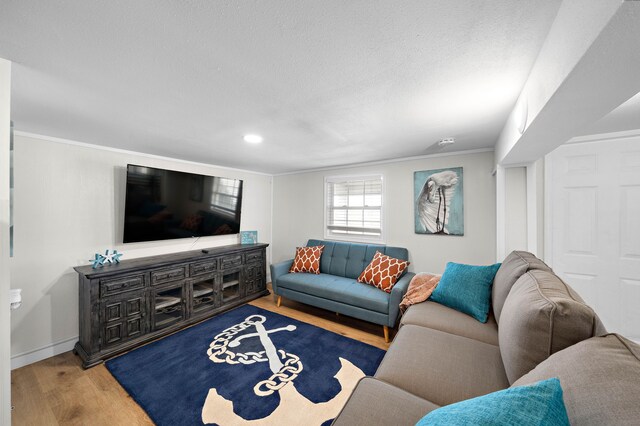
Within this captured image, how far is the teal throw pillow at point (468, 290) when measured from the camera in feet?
6.26

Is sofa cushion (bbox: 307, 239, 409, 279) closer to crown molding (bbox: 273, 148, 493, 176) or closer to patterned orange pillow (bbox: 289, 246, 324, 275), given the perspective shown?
patterned orange pillow (bbox: 289, 246, 324, 275)

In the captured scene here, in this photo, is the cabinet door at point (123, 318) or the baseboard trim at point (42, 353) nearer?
the baseboard trim at point (42, 353)

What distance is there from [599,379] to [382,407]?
2.43 ft

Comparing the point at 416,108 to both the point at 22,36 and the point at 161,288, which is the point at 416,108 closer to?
the point at 22,36

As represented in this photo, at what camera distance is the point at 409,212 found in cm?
341

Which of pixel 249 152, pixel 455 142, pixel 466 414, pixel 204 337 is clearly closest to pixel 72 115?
pixel 249 152

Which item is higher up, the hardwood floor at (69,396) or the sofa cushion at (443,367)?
the sofa cushion at (443,367)

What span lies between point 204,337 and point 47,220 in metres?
1.98

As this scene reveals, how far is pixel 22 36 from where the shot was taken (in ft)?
3.39

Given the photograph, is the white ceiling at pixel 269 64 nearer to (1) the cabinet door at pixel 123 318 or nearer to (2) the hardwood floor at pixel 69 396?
(1) the cabinet door at pixel 123 318

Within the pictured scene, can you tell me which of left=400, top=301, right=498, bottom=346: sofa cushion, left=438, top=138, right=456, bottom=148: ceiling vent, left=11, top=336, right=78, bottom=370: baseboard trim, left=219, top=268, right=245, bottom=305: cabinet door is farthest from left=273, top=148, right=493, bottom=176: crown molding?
left=11, top=336, right=78, bottom=370: baseboard trim

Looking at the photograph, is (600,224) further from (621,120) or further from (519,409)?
(519,409)

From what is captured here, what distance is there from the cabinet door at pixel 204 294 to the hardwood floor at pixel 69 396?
3.26 feet

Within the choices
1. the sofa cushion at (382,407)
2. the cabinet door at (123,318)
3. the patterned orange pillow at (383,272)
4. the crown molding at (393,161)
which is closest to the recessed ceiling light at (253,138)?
the crown molding at (393,161)
